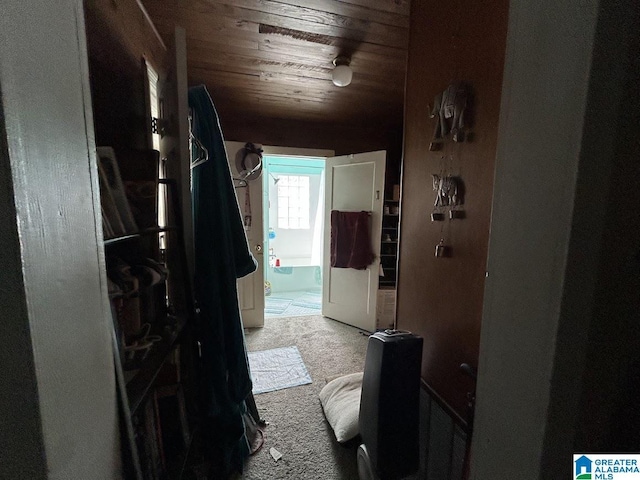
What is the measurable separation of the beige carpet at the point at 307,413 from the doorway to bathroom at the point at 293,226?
1.58 meters

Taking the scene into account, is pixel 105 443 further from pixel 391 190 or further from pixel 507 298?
pixel 391 190

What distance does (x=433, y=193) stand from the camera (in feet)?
3.60

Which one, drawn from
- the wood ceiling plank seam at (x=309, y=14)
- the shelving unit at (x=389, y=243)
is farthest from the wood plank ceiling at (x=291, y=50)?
the shelving unit at (x=389, y=243)

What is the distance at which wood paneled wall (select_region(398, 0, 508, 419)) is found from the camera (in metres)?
0.82

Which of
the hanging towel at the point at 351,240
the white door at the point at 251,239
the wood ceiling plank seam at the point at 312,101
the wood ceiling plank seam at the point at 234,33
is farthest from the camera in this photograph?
the hanging towel at the point at 351,240

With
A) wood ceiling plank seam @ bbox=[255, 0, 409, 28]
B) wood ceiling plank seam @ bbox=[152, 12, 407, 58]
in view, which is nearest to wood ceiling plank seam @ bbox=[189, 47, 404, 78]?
wood ceiling plank seam @ bbox=[152, 12, 407, 58]

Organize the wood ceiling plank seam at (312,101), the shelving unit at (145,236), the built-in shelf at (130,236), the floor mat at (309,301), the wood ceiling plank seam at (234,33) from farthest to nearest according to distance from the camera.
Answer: the floor mat at (309,301)
the wood ceiling plank seam at (312,101)
the wood ceiling plank seam at (234,33)
the shelving unit at (145,236)
the built-in shelf at (130,236)

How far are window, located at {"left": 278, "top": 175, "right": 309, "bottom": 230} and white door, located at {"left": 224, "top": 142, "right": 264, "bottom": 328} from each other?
1.76 metres

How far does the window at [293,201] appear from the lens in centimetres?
464

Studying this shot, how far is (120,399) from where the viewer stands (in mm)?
643

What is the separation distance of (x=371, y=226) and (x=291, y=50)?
176cm

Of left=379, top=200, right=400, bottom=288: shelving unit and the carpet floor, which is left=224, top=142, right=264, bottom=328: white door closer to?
the carpet floor

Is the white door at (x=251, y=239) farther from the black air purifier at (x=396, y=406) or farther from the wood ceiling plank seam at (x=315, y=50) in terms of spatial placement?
Result: the black air purifier at (x=396, y=406)

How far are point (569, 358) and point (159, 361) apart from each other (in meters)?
1.14
